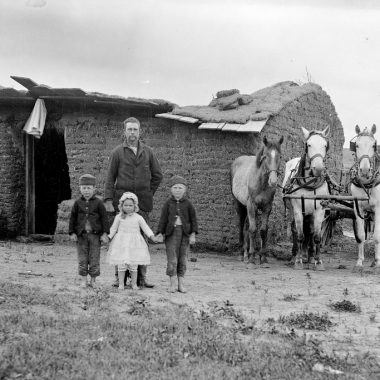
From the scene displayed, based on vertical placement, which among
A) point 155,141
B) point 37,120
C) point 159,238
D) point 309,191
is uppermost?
point 37,120

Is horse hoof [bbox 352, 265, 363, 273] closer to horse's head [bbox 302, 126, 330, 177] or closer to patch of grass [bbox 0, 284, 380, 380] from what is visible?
horse's head [bbox 302, 126, 330, 177]

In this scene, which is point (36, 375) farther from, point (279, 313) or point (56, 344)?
point (279, 313)

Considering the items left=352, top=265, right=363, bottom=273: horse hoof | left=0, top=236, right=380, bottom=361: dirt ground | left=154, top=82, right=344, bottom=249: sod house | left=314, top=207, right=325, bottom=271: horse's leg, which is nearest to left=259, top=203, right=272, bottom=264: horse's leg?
left=0, top=236, right=380, bottom=361: dirt ground

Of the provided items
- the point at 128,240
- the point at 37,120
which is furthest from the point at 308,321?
the point at 37,120

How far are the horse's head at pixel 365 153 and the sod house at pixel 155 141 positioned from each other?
6.81 ft

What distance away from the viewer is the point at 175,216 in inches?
275

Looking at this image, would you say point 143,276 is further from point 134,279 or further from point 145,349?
point 145,349

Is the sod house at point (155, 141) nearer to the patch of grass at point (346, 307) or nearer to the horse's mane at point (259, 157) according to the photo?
the horse's mane at point (259, 157)

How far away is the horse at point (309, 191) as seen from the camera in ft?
30.5

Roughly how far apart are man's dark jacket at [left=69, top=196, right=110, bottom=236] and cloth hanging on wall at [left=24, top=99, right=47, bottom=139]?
19.7 ft

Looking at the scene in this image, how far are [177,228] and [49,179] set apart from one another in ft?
26.9

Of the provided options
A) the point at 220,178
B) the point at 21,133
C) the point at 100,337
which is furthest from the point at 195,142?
the point at 100,337

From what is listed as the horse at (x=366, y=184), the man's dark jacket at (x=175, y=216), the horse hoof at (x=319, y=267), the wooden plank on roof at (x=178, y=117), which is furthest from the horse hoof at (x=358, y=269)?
the wooden plank on roof at (x=178, y=117)

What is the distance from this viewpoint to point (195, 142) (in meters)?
11.6
